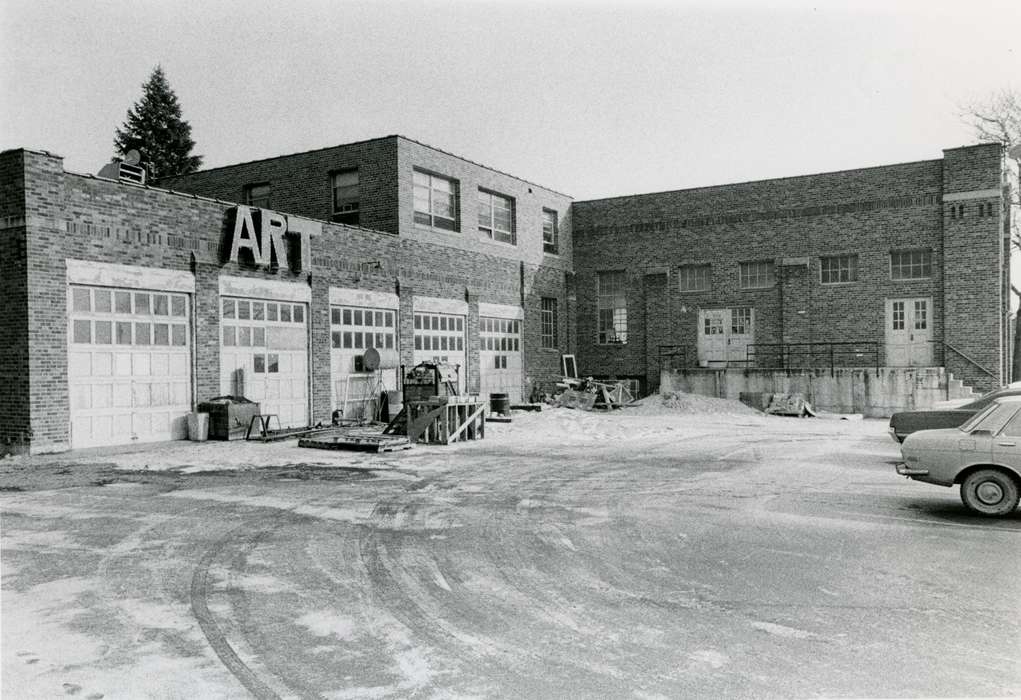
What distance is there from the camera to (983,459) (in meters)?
8.55

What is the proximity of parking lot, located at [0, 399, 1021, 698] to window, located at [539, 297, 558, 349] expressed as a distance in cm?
1788

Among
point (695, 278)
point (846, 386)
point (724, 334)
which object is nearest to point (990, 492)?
point (846, 386)

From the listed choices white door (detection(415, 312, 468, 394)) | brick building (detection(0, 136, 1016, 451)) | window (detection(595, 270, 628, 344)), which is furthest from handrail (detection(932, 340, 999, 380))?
white door (detection(415, 312, 468, 394))

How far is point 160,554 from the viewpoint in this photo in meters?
6.90

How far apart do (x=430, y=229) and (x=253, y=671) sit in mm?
19659

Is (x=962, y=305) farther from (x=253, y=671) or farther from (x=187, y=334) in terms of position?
(x=253, y=671)

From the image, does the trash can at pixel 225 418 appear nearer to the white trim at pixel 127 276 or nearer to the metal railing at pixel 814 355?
the white trim at pixel 127 276

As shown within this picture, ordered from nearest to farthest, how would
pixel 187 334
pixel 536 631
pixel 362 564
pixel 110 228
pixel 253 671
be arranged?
pixel 253 671 < pixel 536 631 < pixel 362 564 < pixel 110 228 < pixel 187 334

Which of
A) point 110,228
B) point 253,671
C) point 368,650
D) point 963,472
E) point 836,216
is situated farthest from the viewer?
point 836,216

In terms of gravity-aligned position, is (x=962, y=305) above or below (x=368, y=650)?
above

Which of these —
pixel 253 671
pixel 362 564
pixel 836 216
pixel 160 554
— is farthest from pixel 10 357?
pixel 836 216

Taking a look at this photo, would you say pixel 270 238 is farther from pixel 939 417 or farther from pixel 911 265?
pixel 911 265

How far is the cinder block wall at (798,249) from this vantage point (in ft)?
79.8

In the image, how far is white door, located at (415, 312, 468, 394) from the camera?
22656 millimetres
